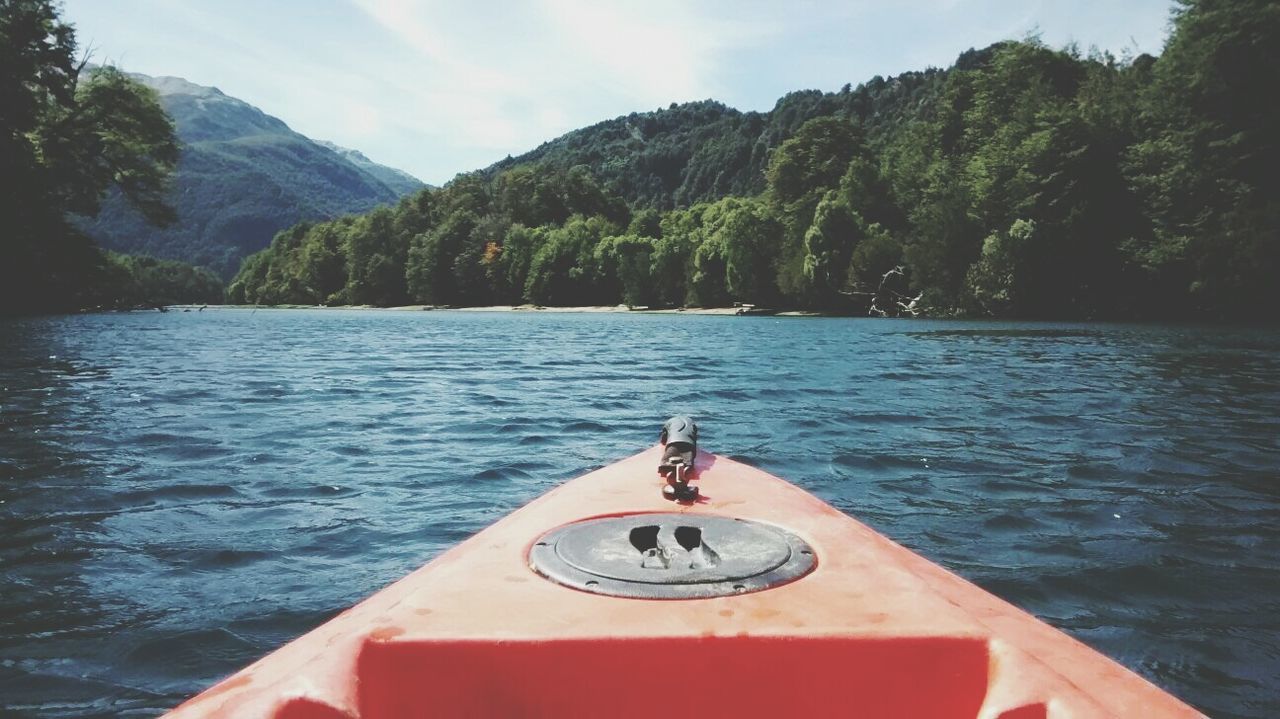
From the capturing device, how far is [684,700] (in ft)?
6.41

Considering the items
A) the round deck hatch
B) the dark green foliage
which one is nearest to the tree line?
the round deck hatch

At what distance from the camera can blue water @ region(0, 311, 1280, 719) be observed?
12.4 ft

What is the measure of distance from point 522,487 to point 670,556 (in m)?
4.35

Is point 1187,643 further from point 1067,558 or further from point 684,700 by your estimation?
point 684,700

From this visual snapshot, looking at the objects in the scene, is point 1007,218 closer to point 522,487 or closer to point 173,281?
point 522,487

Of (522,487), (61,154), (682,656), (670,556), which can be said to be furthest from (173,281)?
(682,656)

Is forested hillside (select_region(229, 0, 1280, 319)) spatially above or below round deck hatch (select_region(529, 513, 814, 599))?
above

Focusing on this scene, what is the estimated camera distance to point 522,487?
6.77 m

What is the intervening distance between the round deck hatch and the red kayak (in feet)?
0.04

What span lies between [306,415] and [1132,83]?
50.3 metres

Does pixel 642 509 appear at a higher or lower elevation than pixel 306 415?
higher

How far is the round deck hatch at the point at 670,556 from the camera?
231 centimetres

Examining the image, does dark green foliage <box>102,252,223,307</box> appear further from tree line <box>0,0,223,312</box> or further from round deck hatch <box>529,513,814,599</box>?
round deck hatch <box>529,513,814,599</box>

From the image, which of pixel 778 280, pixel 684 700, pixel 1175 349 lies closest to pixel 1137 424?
pixel 684 700
